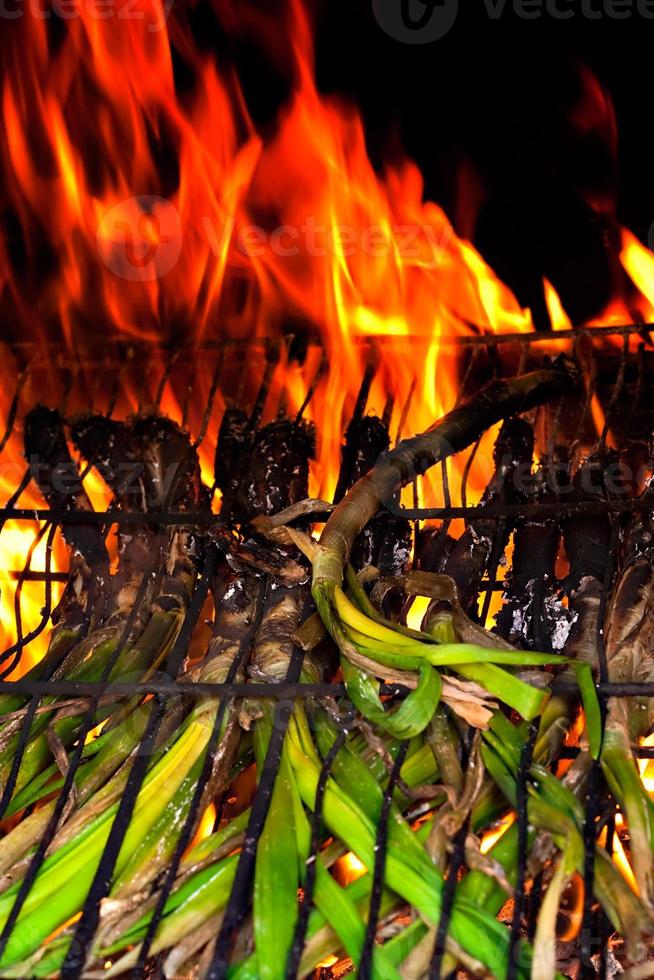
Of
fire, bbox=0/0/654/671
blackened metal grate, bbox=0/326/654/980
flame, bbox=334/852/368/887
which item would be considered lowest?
flame, bbox=334/852/368/887

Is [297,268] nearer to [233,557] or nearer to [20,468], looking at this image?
[20,468]

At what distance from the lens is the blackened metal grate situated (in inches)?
68.3

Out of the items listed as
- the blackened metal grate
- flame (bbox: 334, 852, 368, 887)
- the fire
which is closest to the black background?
the fire

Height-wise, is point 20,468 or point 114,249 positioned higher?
point 114,249

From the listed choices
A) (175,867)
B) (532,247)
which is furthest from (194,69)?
(175,867)

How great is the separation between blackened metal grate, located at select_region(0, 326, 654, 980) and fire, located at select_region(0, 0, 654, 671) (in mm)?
103

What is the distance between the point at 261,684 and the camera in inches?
86.7

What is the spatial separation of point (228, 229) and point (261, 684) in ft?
7.41

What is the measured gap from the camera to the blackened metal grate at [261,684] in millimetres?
1735

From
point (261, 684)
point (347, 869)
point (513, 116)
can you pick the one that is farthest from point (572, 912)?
point (513, 116)

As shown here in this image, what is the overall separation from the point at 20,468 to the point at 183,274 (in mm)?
982

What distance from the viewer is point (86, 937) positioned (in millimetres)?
1721

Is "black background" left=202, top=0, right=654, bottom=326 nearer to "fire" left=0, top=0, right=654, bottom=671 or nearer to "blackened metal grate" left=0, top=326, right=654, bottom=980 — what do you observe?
"fire" left=0, top=0, right=654, bottom=671

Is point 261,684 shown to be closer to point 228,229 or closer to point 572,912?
point 572,912
